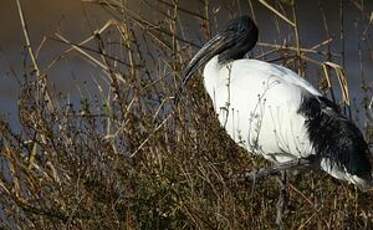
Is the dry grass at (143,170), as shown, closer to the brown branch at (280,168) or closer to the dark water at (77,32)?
the brown branch at (280,168)

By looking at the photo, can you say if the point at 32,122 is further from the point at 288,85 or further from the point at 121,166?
the point at 288,85

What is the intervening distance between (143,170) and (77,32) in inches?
165

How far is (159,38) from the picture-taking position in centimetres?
503

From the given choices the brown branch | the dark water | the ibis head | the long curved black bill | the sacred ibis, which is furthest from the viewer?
the dark water

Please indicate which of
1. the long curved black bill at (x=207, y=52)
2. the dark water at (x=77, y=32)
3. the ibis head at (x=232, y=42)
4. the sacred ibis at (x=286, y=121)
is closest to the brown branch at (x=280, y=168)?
the sacred ibis at (x=286, y=121)

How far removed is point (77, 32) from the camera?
8656 mm

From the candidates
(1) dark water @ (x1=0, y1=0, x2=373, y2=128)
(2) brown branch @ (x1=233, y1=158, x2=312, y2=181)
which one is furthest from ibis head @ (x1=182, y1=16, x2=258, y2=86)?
(1) dark water @ (x1=0, y1=0, x2=373, y2=128)

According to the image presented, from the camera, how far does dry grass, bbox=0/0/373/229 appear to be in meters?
4.04

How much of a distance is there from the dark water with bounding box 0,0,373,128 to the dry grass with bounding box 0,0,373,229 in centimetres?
202

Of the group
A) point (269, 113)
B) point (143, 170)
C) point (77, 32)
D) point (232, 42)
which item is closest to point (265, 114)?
point (269, 113)

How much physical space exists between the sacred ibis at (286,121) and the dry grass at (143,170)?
91 mm

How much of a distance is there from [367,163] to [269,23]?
16.2 feet

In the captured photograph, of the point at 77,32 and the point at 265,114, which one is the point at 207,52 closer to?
the point at 265,114

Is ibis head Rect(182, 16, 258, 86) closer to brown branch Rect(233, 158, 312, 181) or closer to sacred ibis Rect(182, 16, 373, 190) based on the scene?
sacred ibis Rect(182, 16, 373, 190)
